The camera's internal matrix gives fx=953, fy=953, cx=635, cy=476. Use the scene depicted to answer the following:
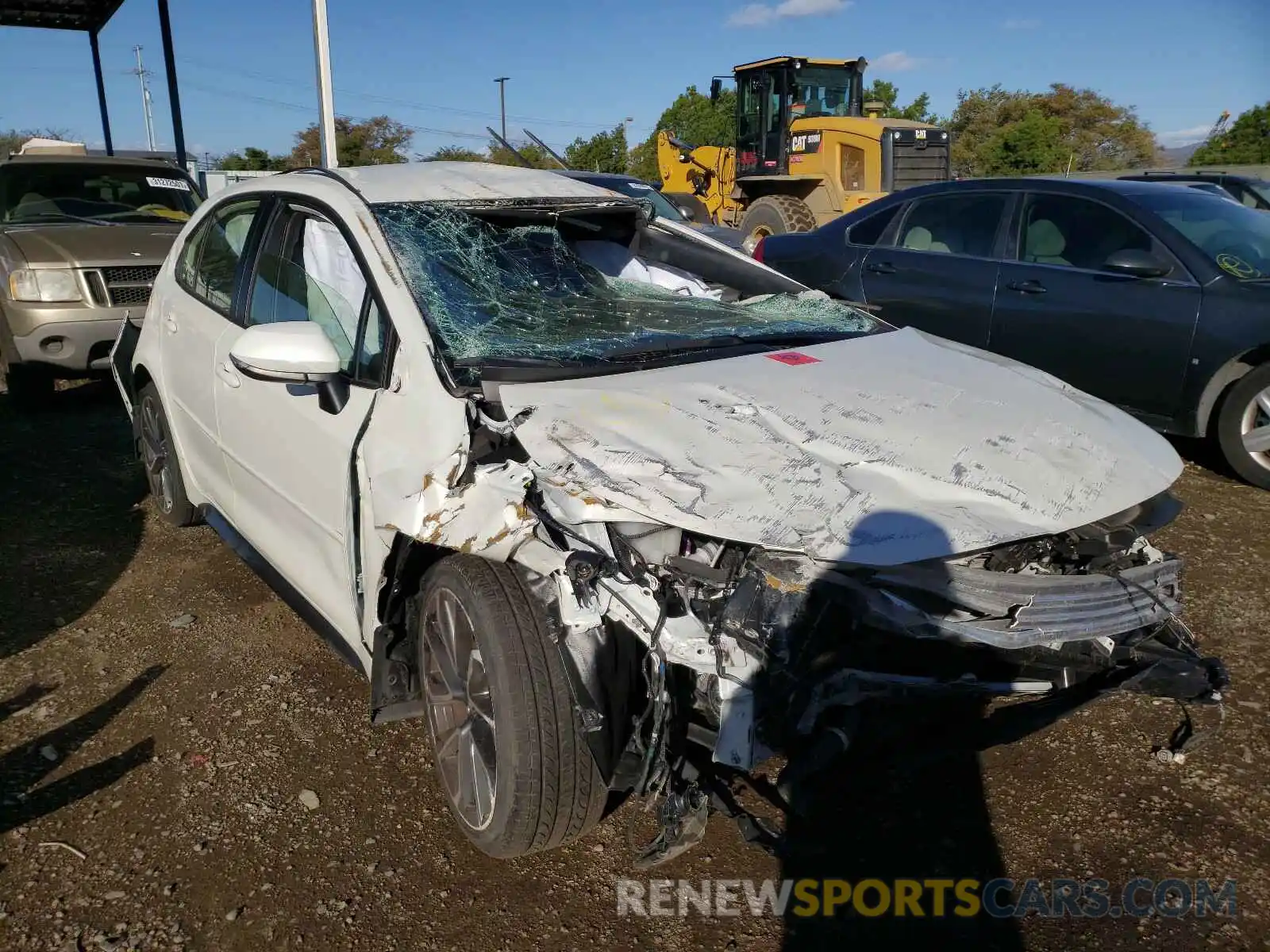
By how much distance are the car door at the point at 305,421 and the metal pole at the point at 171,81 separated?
9140mm

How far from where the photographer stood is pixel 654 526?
7.23 ft

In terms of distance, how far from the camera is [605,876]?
254 cm

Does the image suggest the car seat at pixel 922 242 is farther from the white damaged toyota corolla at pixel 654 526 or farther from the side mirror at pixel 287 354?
the side mirror at pixel 287 354

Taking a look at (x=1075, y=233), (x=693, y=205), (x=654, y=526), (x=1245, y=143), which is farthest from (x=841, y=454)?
(x=1245, y=143)

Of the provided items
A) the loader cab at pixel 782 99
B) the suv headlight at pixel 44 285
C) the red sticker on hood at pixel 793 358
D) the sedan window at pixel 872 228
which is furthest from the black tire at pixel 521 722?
the loader cab at pixel 782 99

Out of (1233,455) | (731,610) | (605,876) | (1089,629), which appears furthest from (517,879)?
(1233,455)

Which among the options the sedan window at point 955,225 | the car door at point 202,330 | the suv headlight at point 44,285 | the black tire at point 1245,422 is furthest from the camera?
the suv headlight at point 44,285

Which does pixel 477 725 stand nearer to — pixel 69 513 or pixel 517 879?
pixel 517 879

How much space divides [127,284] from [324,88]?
3957 mm

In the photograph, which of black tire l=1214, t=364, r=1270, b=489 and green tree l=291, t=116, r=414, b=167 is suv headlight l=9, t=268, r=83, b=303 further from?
green tree l=291, t=116, r=414, b=167

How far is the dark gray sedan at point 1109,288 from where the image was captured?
17.0 ft

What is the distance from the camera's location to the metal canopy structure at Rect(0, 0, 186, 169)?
1115 cm

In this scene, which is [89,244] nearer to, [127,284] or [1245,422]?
[127,284]

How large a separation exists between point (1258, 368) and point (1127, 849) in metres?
3.57
